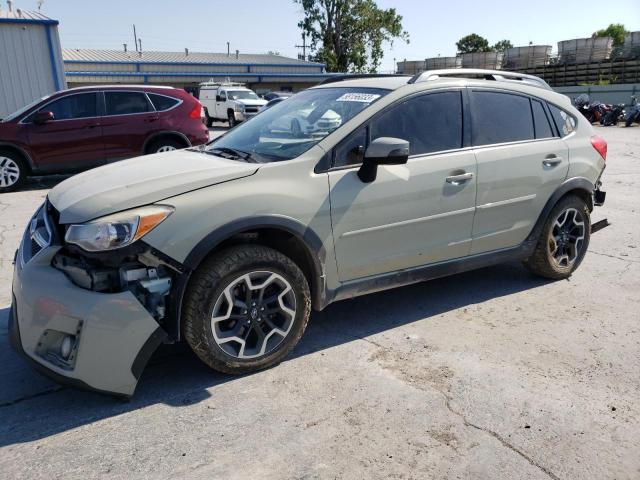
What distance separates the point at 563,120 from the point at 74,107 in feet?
27.1

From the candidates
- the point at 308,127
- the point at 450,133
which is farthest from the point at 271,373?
the point at 450,133

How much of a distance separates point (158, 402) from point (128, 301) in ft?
2.05

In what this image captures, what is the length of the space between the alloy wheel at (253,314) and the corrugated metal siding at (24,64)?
14241 millimetres

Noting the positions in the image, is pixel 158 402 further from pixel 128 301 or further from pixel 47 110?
pixel 47 110

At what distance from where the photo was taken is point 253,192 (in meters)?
3.17

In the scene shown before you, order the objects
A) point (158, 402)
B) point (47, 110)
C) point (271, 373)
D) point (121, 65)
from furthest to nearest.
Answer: point (121, 65)
point (47, 110)
point (271, 373)
point (158, 402)

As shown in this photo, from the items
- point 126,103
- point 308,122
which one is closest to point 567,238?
point 308,122

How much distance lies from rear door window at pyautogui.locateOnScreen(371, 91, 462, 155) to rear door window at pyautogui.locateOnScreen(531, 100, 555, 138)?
0.88 metres

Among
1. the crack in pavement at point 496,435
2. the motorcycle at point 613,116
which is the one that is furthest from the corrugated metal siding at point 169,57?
the crack in pavement at point 496,435

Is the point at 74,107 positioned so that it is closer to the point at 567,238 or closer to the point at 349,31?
the point at 567,238

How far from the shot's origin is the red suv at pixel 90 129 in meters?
9.45

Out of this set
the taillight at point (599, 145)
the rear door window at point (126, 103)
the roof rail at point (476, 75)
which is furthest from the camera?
the rear door window at point (126, 103)

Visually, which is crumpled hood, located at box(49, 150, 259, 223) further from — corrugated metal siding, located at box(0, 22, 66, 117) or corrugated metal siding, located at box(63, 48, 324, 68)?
corrugated metal siding, located at box(63, 48, 324, 68)

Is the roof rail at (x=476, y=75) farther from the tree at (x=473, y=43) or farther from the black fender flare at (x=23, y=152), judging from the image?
the tree at (x=473, y=43)
